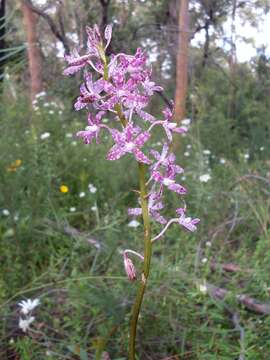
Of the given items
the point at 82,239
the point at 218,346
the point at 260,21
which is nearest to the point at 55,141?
the point at 82,239

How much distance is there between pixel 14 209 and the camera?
3.19 m

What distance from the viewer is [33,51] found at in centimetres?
995

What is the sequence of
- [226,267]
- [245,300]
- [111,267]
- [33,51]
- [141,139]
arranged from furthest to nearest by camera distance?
[33,51] → [226,267] → [111,267] → [245,300] → [141,139]

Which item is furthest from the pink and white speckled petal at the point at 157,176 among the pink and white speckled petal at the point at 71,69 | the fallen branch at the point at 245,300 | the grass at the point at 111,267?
the fallen branch at the point at 245,300

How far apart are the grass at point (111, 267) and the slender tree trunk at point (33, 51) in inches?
209

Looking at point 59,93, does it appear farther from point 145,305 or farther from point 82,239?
point 145,305

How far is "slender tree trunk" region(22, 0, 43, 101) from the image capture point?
9.38 meters

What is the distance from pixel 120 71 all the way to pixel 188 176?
10.6 ft

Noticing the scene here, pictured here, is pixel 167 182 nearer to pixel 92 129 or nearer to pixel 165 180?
pixel 165 180

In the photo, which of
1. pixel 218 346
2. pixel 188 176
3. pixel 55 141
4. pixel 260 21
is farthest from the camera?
pixel 260 21

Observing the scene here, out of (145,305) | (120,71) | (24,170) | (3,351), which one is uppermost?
(120,71)

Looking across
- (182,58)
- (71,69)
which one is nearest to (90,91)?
(71,69)

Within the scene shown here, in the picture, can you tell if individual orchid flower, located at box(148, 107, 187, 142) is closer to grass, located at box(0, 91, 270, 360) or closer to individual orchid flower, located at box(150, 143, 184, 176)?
individual orchid flower, located at box(150, 143, 184, 176)

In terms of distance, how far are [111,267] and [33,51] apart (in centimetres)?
786
